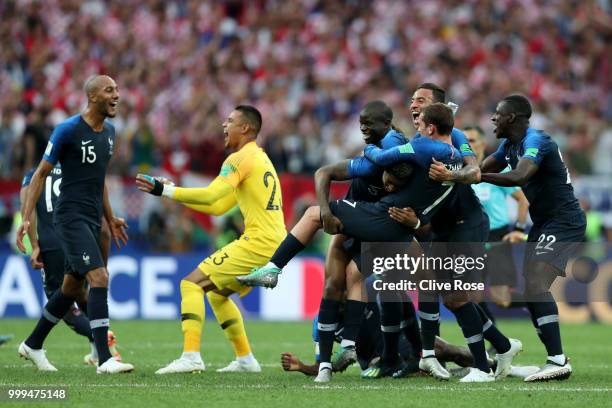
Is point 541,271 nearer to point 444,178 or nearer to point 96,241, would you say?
point 444,178

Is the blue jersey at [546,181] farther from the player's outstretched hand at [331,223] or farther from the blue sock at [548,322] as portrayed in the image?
the player's outstretched hand at [331,223]

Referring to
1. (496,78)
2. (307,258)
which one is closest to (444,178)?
(307,258)

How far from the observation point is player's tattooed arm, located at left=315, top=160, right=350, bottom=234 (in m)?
9.15

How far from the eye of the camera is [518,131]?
972 cm

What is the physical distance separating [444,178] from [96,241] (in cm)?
334

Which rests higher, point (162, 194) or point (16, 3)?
point (16, 3)

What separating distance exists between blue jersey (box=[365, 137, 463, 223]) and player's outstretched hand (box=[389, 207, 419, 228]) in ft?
0.26

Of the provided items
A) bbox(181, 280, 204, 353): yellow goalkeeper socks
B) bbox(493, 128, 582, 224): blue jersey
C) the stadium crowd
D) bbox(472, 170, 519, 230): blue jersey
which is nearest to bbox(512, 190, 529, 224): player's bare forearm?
bbox(472, 170, 519, 230): blue jersey

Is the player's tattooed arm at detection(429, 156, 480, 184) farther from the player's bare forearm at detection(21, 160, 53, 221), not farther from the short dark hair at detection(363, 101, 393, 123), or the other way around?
the player's bare forearm at detection(21, 160, 53, 221)

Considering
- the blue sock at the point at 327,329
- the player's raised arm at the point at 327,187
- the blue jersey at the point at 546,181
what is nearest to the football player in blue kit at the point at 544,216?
the blue jersey at the point at 546,181

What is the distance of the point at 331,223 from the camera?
30.0ft

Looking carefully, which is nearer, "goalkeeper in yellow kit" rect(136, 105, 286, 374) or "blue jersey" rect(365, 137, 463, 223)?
"blue jersey" rect(365, 137, 463, 223)

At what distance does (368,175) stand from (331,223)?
1.73 feet

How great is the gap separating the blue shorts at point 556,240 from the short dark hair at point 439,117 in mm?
1323
